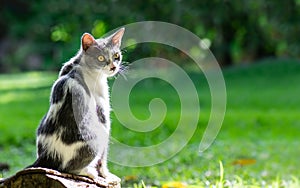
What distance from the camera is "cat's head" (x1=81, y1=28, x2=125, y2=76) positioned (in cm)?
329

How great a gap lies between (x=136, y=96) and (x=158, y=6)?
218 cm

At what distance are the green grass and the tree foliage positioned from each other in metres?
1.17

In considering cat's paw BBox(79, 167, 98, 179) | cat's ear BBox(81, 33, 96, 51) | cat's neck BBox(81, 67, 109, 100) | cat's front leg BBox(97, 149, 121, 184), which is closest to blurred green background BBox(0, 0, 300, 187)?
cat's front leg BBox(97, 149, 121, 184)

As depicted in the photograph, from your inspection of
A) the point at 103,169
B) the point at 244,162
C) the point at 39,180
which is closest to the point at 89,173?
the point at 103,169

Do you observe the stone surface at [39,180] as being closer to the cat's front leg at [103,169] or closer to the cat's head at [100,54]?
the cat's front leg at [103,169]

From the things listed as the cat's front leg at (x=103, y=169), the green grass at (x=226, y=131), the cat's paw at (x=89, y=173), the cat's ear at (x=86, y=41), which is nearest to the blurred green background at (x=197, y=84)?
the green grass at (x=226, y=131)

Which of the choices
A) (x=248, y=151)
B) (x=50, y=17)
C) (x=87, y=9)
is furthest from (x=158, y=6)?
(x=50, y=17)

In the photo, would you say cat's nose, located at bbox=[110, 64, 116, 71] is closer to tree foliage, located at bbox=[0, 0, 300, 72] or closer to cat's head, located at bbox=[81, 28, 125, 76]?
cat's head, located at bbox=[81, 28, 125, 76]

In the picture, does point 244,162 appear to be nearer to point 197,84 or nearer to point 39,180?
point 39,180

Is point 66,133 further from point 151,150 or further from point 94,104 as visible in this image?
point 151,150

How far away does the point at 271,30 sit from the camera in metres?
16.0

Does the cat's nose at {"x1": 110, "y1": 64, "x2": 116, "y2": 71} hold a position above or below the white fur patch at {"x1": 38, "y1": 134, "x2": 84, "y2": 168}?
above

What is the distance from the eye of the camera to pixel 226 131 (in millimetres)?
8758

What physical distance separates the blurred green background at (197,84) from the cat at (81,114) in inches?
37.8
